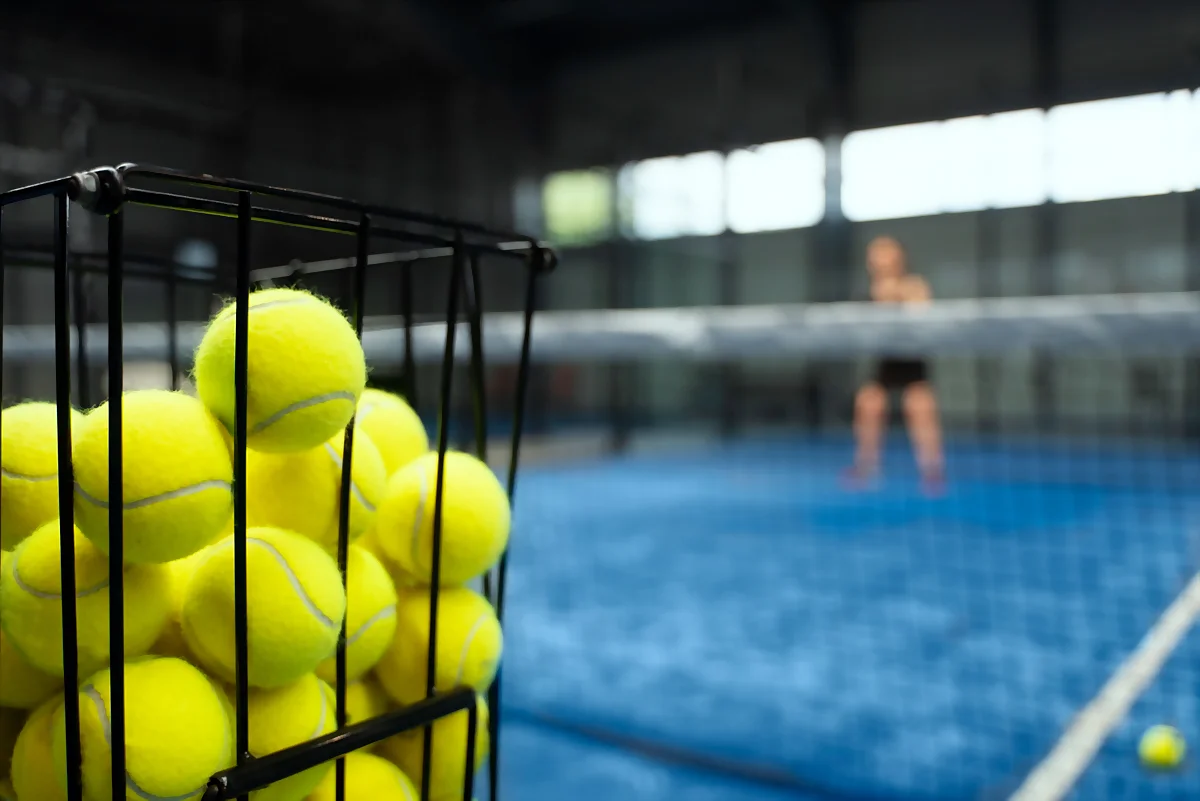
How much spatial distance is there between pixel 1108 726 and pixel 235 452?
4.47 feet

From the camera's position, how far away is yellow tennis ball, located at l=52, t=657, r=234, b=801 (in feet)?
A: 1.02

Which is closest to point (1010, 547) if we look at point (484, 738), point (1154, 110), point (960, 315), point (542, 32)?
point (960, 315)

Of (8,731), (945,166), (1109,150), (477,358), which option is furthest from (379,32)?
(8,731)

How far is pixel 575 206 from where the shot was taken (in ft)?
30.8

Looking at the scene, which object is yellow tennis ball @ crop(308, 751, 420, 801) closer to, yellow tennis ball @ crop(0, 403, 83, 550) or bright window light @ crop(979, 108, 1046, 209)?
yellow tennis ball @ crop(0, 403, 83, 550)

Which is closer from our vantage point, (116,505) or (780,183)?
(116,505)

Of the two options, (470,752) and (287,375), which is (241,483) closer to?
(287,375)

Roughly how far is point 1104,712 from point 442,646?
1.29 meters

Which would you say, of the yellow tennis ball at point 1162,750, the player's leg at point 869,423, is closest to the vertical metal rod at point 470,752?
the yellow tennis ball at point 1162,750

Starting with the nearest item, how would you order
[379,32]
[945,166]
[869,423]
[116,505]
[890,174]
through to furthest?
[116,505] < [869,423] < [379,32] < [945,166] < [890,174]

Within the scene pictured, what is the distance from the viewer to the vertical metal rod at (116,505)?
0.29 metres

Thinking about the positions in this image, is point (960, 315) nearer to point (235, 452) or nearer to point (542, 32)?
point (235, 452)

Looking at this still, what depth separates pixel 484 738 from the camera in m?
0.45

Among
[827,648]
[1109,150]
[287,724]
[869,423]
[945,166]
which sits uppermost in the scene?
[945,166]
